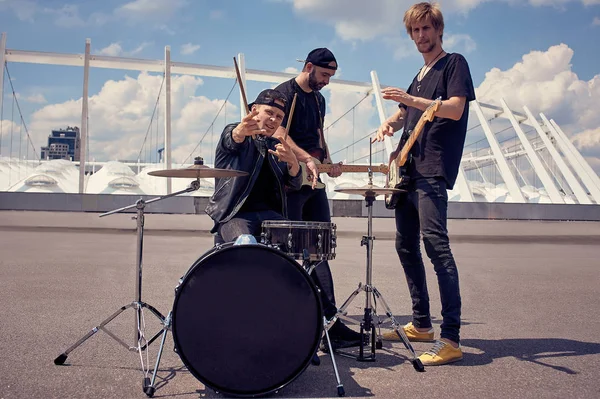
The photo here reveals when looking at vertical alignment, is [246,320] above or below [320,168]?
below

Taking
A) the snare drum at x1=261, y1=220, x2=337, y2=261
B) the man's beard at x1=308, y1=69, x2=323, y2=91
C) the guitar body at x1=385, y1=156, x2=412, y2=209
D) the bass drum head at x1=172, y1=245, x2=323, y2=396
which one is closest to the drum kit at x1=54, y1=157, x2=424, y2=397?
the bass drum head at x1=172, y1=245, x2=323, y2=396

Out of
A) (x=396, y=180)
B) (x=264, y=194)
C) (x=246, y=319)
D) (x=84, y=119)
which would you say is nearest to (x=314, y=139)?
(x=396, y=180)

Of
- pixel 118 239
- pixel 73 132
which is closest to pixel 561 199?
pixel 118 239

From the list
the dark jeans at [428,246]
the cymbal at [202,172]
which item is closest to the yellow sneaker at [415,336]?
the dark jeans at [428,246]

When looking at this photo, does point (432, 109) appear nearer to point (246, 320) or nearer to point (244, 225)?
point (244, 225)

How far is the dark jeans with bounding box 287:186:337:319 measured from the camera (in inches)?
165

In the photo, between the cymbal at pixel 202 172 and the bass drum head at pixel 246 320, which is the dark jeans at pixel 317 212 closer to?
Result: the cymbal at pixel 202 172

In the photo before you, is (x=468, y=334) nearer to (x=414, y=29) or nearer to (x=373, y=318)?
(x=373, y=318)

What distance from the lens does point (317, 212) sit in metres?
4.47

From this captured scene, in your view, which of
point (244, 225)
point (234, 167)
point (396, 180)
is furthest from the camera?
point (396, 180)

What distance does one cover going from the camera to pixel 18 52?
33938 millimetres

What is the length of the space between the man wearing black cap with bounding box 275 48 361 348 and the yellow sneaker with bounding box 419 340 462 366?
1.87ft

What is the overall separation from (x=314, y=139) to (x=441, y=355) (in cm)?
182

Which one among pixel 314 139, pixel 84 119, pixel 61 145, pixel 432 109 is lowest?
pixel 314 139
